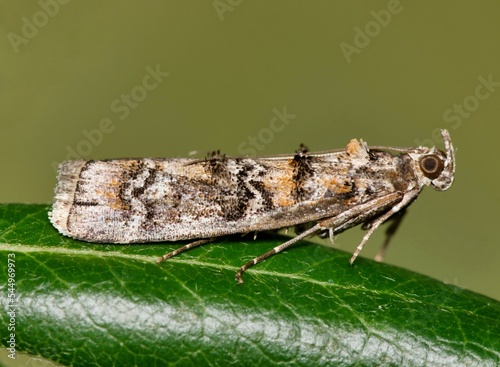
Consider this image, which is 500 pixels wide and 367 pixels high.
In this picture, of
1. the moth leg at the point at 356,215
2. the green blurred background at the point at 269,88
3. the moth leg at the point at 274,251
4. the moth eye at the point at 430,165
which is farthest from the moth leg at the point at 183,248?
the green blurred background at the point at 269,88

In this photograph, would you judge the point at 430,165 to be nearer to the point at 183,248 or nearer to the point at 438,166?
the point at 438,166

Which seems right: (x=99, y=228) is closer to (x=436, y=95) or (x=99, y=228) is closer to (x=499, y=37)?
(x=436, y=95)

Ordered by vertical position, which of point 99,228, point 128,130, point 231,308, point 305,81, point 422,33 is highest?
point 422,33

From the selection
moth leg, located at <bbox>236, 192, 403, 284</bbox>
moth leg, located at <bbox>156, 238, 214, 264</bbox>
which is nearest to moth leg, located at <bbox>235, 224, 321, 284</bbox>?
moth leg, located at <bbox>236, 192, 403, 284</bbox>

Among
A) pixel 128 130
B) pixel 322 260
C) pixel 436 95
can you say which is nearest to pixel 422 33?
pixel 436 95

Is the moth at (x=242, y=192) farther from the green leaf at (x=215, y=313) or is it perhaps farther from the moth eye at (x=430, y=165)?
the green leaf at (x=215, y=313)

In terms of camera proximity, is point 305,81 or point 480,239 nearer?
point 480,239

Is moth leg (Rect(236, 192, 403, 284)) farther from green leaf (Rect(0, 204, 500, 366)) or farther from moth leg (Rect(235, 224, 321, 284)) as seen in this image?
green leaf (Rect(0, 204, 500, 366))

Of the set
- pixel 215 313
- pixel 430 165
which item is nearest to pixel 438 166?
pixel 430 165

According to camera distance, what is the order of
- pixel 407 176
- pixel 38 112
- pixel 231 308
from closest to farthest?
pixel 231 308 → pixel 407 176 → pixel 38 112
